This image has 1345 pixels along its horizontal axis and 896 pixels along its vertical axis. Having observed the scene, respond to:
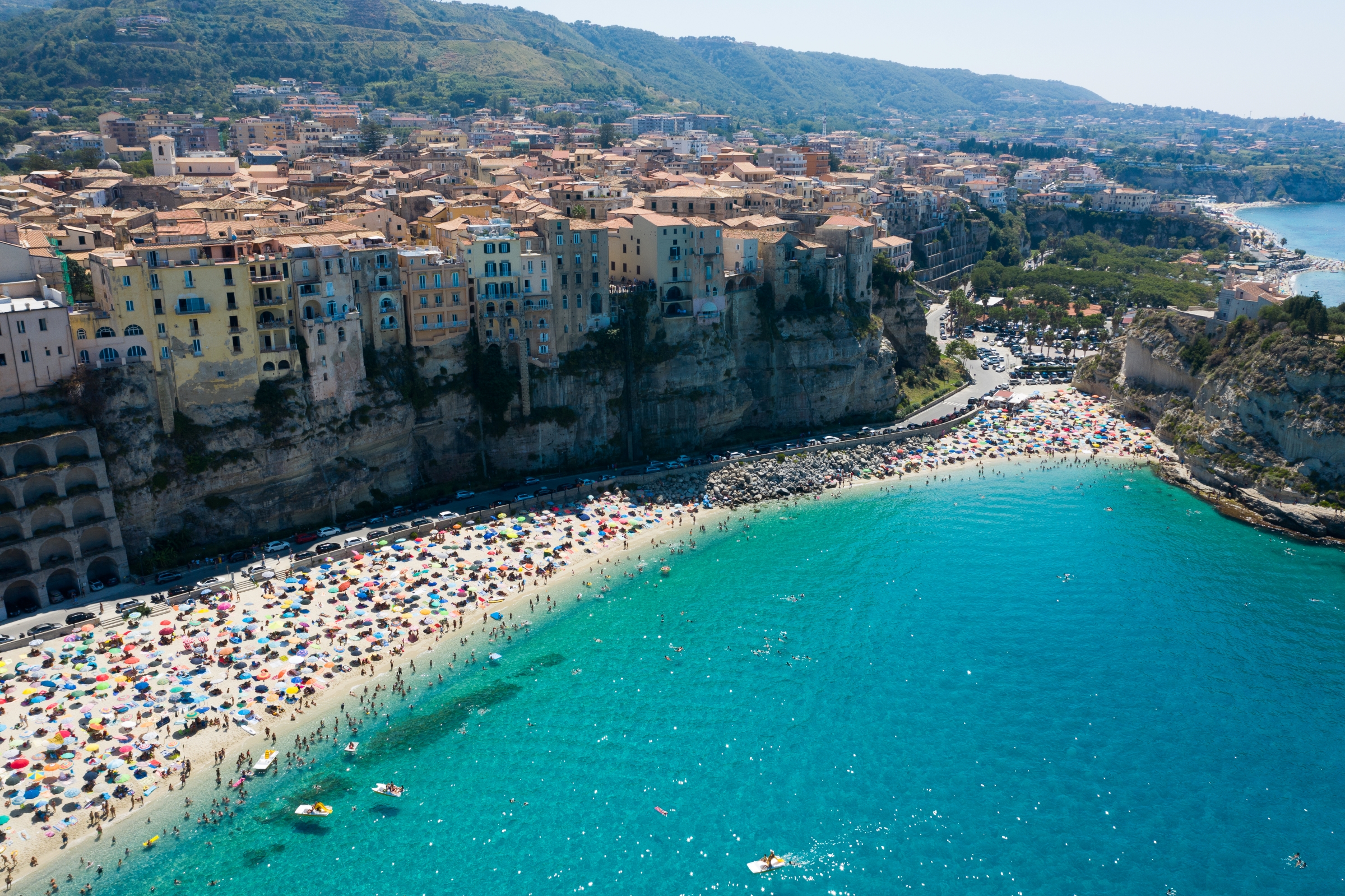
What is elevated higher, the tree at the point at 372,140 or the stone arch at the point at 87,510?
the tree at the point at 372,140

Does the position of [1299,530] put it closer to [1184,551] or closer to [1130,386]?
[1184,551]

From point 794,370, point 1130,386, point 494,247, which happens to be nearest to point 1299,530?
point 1130,386

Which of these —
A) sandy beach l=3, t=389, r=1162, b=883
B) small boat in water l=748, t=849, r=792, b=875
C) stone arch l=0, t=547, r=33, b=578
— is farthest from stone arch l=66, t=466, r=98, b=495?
small boat in water l=748, t=849, r=792, b=875

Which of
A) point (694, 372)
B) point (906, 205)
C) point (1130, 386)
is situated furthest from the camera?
point (906, 205)

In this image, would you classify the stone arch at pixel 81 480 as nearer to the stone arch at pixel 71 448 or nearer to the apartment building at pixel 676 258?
the stone arch at pixel 71 448

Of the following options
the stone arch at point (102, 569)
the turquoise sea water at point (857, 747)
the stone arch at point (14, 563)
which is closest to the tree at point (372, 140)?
the stone arch at point (102, 569)

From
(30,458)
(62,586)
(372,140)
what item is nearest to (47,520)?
(30,458)
